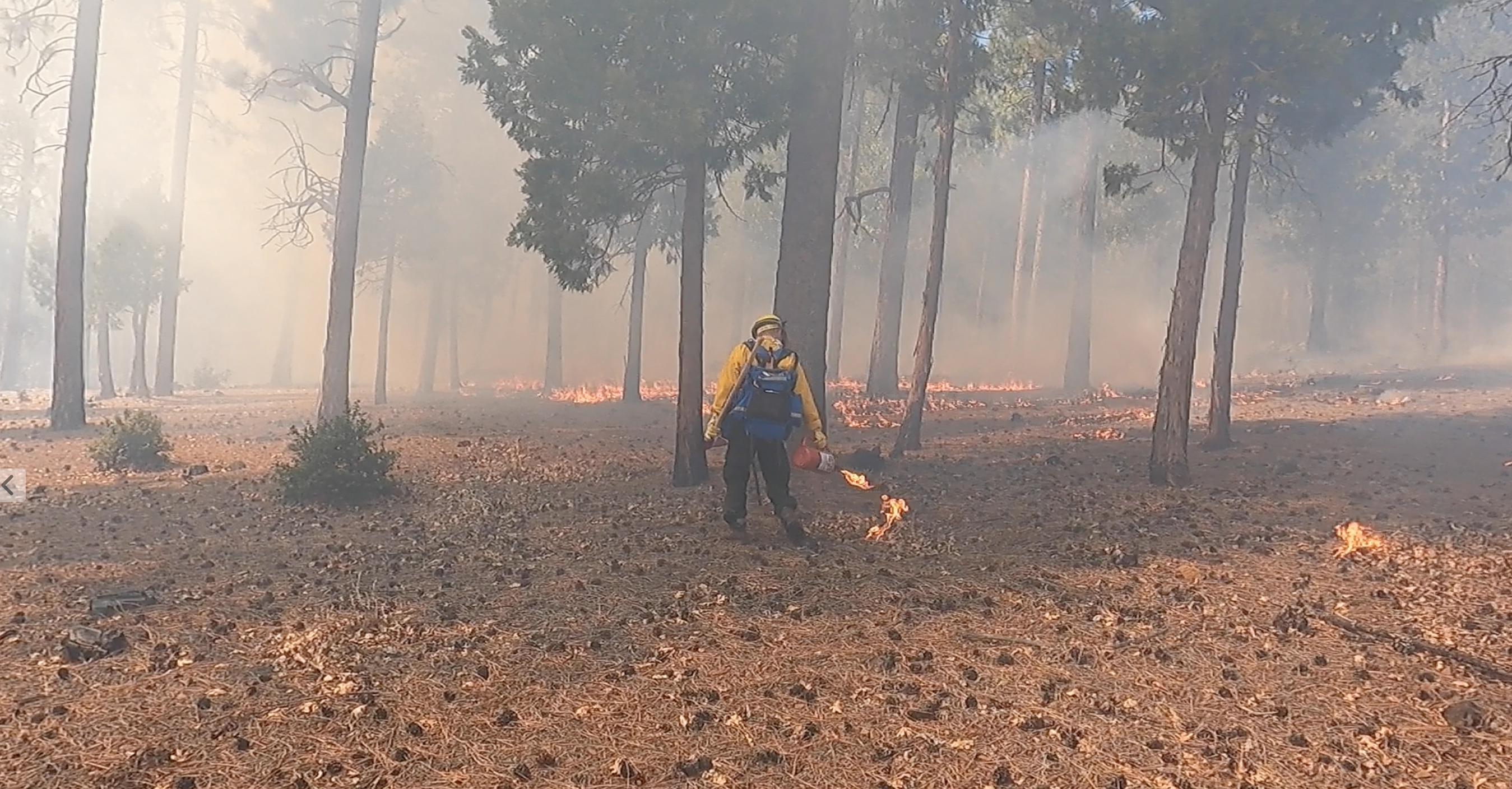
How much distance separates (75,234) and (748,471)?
16.4 m

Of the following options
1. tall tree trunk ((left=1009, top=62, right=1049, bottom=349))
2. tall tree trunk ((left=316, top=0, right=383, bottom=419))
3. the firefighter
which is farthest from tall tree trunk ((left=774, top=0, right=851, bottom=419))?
tall tree trunk ((left=1009, top=62, right=1049, bottom=349))

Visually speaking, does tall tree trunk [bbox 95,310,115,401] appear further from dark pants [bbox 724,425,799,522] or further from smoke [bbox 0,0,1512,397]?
dark pants [bbox 724,425,799,522]

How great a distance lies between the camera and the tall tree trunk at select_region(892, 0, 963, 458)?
12945 mm

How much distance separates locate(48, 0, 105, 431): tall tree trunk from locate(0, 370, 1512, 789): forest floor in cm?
669

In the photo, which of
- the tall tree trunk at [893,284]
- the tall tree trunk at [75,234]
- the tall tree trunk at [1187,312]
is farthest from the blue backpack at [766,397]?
the tall tree trunk at [75,234]

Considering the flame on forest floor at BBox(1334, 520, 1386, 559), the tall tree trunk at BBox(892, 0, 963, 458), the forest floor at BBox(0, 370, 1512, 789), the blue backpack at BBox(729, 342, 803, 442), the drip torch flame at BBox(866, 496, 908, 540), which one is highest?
the tall tree trunk at BBox(892, 0, 963, 458)

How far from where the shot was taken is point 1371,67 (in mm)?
12422

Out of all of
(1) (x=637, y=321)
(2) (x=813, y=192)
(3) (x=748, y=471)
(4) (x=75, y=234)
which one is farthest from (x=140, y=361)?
(3) (x=748, y=471)

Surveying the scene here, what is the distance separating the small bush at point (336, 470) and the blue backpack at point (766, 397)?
14.4 feet

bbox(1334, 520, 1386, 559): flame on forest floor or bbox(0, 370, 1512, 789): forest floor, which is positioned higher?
bbox(1334, 520, 1386, 559): flame on forest floor

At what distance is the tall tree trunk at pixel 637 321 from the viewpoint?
24.1 meters

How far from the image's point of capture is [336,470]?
9.88m

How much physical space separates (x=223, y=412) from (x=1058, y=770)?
24.3 metres

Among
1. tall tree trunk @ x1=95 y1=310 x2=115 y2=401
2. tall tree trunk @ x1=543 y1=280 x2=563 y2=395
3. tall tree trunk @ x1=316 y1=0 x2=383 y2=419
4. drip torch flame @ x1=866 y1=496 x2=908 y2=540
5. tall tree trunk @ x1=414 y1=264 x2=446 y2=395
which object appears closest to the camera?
drip torch flame @ x1=866 y1=496 x2=908 y2=540
